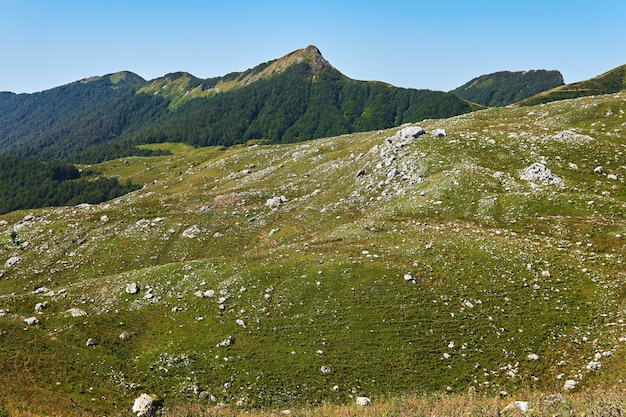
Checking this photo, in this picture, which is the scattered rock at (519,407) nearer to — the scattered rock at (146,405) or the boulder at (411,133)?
the scattered rock at (146,405)

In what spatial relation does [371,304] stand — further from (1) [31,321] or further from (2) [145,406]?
(1) [31,321]

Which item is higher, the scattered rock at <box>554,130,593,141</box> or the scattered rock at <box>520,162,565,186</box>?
the scattered rock at <box>554,130,593,141</box>

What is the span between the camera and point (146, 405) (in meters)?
26.0

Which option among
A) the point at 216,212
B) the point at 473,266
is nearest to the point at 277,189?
the point at 216,212

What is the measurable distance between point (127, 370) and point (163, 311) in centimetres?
862

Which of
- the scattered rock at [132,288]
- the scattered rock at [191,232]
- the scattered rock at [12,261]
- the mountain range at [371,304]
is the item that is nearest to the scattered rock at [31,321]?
the mountain range at [371,304]

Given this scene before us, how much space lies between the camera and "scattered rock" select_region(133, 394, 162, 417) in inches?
1004

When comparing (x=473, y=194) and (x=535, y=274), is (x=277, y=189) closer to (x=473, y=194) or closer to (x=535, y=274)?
(x=473, y=194)

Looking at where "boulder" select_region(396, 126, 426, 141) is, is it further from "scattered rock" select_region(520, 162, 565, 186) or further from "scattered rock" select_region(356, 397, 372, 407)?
"scattered rock" select_region(356, 397, 372, 407)

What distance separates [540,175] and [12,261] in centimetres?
9688

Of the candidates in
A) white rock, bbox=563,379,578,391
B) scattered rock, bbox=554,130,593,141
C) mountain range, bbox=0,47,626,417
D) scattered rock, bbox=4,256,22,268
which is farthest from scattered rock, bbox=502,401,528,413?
scattered rock, bbox=4,256,22,268

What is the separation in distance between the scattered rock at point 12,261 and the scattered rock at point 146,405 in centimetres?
6048

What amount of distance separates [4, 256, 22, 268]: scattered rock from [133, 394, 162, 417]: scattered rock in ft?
198

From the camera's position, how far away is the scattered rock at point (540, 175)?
186ft
